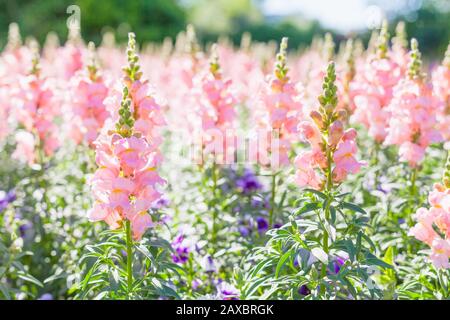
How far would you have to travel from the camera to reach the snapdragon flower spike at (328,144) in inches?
115

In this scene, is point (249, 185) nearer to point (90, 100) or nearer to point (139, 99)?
point (90, 100)

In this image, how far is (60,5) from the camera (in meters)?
20.3

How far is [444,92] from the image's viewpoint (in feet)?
15.0

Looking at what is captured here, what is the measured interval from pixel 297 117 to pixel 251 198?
107 cm

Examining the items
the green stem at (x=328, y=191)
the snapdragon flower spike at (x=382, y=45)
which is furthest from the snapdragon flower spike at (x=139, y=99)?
the snapdragon flower spike at (x=382, y=45)

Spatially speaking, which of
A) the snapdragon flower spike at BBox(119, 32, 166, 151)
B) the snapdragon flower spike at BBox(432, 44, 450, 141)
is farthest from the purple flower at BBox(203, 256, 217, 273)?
the snapdragon flower spike at BBox(432, 44, 450, 141)

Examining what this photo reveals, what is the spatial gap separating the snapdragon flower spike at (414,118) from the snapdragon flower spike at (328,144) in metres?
1.08

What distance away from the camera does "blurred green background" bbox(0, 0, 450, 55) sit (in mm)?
19984

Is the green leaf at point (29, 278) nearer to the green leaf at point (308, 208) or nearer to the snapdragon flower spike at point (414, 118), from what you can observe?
the green leaf at point (308, 208)

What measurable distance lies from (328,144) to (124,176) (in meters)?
1.04

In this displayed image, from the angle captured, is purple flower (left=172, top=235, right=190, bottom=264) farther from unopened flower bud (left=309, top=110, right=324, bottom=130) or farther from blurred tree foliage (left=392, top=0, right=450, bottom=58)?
blurred tree foliage (left=392, top=0, right=450, bottom=58)

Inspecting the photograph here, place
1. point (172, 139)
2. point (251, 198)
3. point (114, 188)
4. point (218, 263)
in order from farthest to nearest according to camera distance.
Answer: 1. point (172, 139)
2. point (251, 198)
3. point (218, 263)
4. point (114, 188)

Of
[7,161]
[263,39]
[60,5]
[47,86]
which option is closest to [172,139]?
[7,161]

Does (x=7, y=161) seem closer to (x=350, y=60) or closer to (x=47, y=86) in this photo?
(x=47, y=86)
